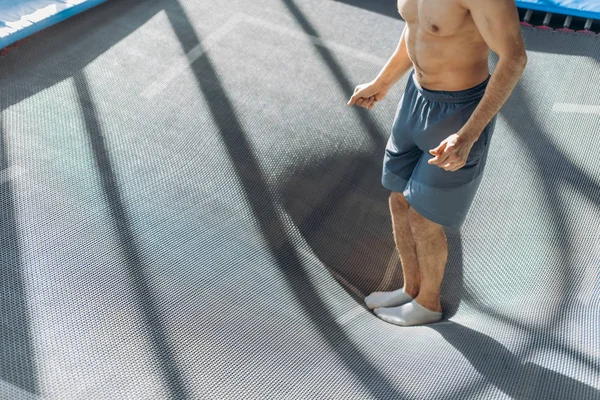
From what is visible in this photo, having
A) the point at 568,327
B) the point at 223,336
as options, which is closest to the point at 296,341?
the point at 223,336

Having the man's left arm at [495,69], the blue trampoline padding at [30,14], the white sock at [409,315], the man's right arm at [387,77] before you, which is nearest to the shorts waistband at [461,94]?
the man's left arm at [495,69]

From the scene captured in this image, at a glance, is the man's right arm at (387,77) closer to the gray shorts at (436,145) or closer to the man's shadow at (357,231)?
the gray shorts at (436,145)

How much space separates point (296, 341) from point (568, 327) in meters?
0.89

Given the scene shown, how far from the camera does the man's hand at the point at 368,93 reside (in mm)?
2266

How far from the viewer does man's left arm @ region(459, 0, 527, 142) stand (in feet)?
5.62

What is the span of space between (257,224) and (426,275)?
683 mm

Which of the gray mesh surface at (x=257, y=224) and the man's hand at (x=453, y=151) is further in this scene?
the gray mesh surface at (x=257, y=224)

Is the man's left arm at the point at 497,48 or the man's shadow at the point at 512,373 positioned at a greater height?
the man's left arm at the point at 497,48

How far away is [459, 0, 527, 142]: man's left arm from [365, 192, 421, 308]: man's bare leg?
20.9 inches

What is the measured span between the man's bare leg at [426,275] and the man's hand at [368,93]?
1.30 ft

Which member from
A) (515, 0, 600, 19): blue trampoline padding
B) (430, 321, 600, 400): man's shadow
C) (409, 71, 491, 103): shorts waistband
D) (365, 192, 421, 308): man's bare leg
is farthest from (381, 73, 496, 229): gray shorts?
(515, 0, 600, 19): blue trampoline padding

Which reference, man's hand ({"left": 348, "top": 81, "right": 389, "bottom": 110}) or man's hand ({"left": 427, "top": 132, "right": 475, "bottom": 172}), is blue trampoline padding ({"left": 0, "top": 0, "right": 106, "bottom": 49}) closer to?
man's hand ({"left": 348, "top": 81, "right": 389, "bottom": 110})

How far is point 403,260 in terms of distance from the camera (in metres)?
2.42

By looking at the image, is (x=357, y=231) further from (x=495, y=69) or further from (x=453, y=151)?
(x=495, y=69)
